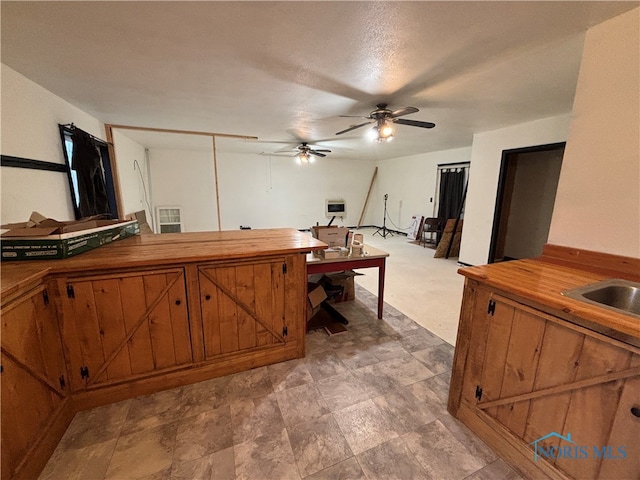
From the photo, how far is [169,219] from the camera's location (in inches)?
257

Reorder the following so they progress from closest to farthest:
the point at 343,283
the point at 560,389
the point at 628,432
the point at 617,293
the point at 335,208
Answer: the point at 628,432 → the point at 560,389 → the point at 617,293 → the point at 343,283 → the point at 335,208

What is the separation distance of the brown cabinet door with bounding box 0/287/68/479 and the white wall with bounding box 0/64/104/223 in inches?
46.3

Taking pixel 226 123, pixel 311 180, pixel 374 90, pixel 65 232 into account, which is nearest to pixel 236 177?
pixel 311 180

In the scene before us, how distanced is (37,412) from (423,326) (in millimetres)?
2887

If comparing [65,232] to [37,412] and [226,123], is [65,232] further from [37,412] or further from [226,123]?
[226,123]

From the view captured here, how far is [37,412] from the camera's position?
1.25 meters

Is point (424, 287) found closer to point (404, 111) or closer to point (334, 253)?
point (334, 253)

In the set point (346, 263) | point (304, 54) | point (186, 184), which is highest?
point (304, 54)

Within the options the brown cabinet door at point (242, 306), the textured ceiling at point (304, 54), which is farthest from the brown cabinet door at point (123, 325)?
the textured ceiling at point (304, 54)

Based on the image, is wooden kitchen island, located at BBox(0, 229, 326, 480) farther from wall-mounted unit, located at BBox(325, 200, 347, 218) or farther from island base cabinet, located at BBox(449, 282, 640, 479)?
wall-mounted unit, located at BBox(325, 200, 347, 218)

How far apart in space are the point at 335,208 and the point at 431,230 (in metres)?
3.27

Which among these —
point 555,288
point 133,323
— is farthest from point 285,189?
point 555,288

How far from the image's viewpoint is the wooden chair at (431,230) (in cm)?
614

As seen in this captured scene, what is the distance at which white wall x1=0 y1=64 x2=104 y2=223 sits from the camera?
192 centimetres
